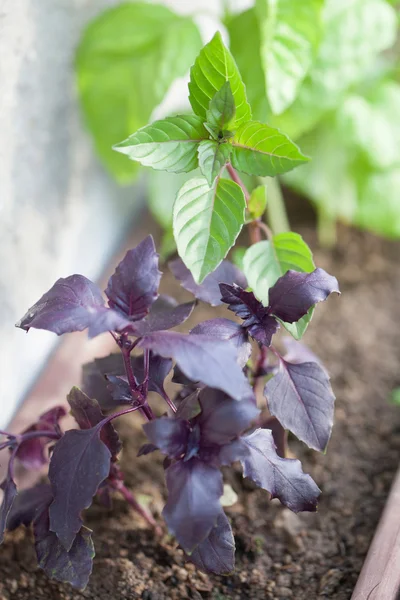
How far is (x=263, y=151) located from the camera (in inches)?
29.2

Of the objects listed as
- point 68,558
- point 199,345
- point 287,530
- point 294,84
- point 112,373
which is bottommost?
point 287,530

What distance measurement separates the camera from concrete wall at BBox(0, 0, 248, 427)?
1.00 meters

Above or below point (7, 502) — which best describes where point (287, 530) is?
below

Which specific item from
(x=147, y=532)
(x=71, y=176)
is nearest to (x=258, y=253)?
(x=147, y=532)

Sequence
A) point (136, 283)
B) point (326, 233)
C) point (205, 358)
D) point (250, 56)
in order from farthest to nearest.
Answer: point (326, 233) < point (250, 56) < point (136, 283) < point (205, 358)

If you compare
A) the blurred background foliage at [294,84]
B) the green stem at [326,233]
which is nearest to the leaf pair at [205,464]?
the blurred background foliage at [294,84]

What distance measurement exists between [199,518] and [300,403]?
0.19m

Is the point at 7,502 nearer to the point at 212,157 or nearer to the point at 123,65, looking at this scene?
the point at 212,157

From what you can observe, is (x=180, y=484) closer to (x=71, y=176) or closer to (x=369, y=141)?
(x=71, y=176)

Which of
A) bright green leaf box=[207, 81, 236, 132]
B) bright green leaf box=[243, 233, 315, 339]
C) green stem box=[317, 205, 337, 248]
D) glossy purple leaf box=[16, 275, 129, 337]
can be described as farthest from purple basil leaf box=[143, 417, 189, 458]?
green stem box=[317, 205, 337, 248]

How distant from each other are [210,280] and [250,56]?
1.42 ft

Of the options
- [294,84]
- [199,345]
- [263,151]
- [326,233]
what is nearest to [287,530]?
[199,345]

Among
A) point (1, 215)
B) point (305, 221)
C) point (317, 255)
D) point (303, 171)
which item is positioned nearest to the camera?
point (1, 215)

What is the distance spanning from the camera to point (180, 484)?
2.11ft
